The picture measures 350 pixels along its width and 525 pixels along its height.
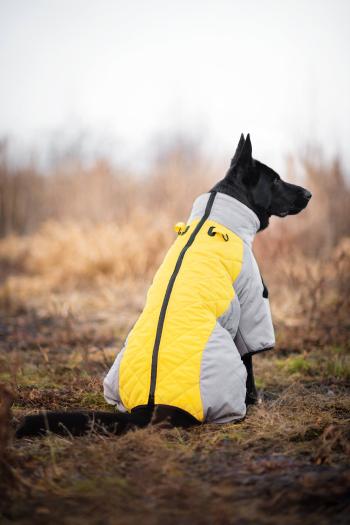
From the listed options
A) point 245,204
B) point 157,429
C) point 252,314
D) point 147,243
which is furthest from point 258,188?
point 147,243

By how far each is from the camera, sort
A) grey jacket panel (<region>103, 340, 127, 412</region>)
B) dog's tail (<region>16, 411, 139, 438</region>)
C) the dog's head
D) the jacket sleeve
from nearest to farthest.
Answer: dog's tail (<region>16, 411, 139, 438</region>) < grey jacket panel (<region>103, 340, 127, 412</region>) < the jacket sleeve < the dog's head

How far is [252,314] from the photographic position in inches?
112

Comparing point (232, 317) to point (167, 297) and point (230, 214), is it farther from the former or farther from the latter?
point (230, 214)

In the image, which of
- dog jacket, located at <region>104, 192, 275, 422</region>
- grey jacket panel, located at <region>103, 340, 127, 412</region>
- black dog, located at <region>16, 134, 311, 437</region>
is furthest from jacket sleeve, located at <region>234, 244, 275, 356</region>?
grey jacket panel, located at <region>103, 340, 127, 412</region>

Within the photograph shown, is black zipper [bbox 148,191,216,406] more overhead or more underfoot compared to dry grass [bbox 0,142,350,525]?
more overhead

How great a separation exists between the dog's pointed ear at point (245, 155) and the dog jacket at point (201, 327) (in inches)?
12.2

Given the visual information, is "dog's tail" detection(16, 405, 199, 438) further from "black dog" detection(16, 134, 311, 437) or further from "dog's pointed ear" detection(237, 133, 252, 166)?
"dog's pointed ear" detection(237, 133, 252, 166)

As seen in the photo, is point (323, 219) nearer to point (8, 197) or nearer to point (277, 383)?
point (277, 383)

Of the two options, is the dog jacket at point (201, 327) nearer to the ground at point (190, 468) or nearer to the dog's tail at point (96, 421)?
the dog's tail at point (96, 421)

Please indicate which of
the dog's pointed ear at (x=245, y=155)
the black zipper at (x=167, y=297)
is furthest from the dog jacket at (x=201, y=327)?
the dog's pointed ear at (x=245, y=155)

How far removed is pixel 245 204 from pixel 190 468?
1.63 metres

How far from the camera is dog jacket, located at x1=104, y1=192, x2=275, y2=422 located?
8.15 feet

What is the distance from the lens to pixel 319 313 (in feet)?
17.4

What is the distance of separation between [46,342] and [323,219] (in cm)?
614
